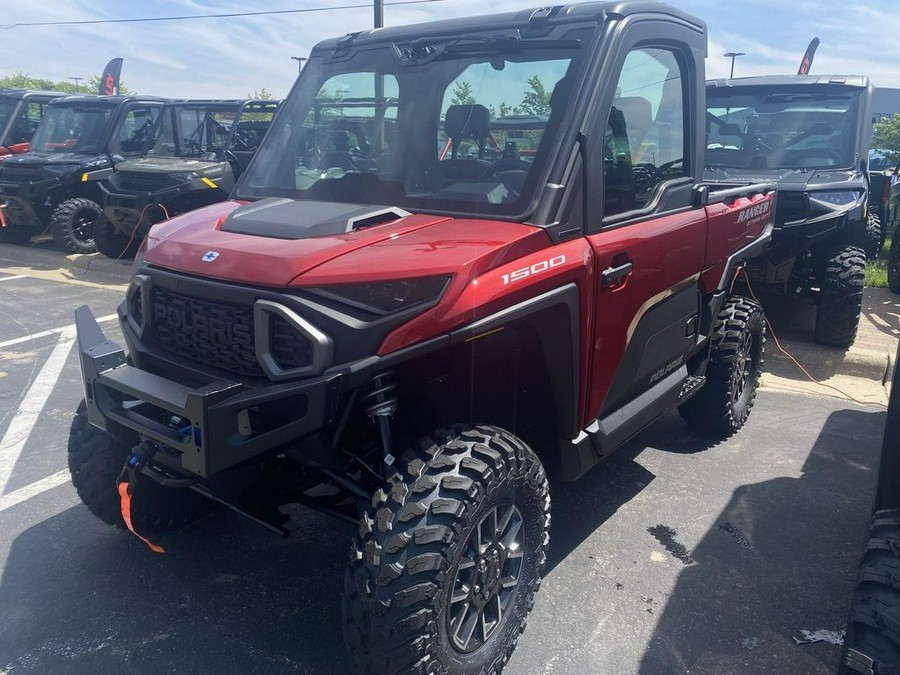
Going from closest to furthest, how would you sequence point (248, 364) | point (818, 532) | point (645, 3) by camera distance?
1. point (248, 364)
2. point (645, 3)
3. point (818, 532)

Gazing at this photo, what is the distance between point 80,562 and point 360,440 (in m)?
1.50

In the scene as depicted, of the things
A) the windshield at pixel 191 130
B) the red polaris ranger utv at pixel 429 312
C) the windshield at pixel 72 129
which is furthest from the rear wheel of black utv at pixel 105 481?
the windshield at pixel 72 129

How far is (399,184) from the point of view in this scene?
9.46 ft

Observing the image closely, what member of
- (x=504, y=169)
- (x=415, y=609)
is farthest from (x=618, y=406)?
(x=415, y=609)

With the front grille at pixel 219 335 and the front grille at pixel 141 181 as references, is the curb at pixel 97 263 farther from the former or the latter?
the front grille at pixel 219 335

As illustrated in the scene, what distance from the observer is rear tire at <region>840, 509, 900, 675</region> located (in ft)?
6.57

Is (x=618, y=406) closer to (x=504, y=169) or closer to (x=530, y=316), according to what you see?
(x=530, y=316)

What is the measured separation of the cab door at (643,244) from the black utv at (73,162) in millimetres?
9811

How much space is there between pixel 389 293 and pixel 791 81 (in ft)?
19.9

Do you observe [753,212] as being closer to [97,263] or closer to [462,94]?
[462,94]

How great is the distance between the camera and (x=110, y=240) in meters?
10.5

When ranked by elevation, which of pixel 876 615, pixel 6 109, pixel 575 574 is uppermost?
pixel 6 109

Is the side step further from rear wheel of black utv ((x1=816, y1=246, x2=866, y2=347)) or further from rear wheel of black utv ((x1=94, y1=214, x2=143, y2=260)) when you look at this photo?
rear wheel of black utv ((x1=94, y1=214, x2=143, y2=260))

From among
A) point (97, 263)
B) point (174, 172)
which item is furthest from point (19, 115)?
point (174, 172)
